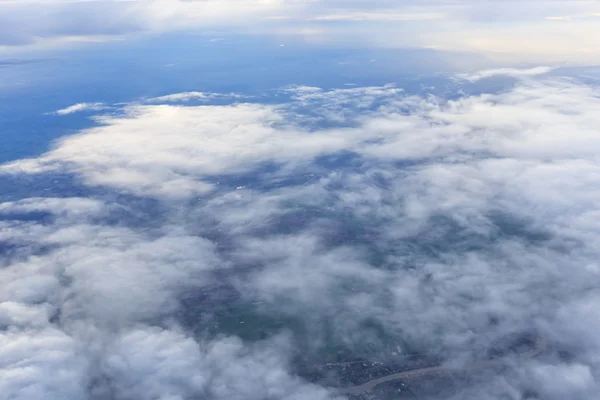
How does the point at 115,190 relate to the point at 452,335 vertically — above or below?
above

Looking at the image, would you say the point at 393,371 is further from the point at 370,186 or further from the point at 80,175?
the point at 80,175

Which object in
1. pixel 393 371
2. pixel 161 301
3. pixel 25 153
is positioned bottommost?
pixel 393 371

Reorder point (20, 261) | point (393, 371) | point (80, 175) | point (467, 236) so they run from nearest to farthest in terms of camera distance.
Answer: point (393, 371), point (20, 261), point (467, 236), point (80, 175)

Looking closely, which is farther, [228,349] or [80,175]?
[80,175]

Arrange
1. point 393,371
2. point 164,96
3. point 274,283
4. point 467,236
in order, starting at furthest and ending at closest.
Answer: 1. point 164,96
2. point 467,236
3. point 274,283
4. point 393,371

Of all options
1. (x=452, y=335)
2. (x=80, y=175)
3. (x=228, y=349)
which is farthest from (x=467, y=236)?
(x=80, y=175)

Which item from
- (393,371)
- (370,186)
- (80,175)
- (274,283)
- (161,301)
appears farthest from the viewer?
(80,175)

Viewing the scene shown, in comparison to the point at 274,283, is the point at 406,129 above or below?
above

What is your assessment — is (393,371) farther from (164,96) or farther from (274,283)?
(164,96)

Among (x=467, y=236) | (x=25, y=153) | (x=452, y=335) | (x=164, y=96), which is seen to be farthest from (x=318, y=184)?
(x=164, y=96)
